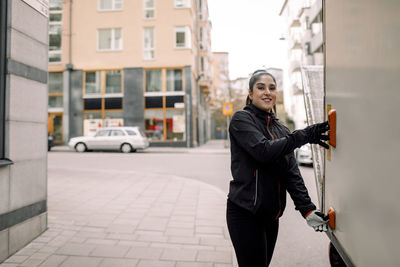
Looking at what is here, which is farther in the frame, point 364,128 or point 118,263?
point 118,263

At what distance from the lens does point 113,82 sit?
25.5m

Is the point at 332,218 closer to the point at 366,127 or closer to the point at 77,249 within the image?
the point at 366,127

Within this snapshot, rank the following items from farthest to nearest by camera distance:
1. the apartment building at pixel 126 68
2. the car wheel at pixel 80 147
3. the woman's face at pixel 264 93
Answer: the apartment building at pixel 126 68
the car wheel at pixel 80 147
the woman's face at pixel 264 93

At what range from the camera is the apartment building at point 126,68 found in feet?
81.4

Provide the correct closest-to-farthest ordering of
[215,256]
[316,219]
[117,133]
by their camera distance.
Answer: [316,219] → [215,256] → [117,133]

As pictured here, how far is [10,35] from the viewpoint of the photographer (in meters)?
3.55

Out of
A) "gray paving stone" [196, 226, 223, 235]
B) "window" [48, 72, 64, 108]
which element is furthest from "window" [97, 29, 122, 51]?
"gray paving stone" [196, 226, 223, 235]

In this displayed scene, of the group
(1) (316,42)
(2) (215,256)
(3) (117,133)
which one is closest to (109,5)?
(3) (117,133)

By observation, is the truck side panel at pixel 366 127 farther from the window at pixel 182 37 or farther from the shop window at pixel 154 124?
the window at pixel 182 37

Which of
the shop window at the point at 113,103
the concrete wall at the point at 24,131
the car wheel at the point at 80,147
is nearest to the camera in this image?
the concrete wall at the point at 24,131

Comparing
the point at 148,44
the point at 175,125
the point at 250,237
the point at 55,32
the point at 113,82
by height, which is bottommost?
the point at 250,237

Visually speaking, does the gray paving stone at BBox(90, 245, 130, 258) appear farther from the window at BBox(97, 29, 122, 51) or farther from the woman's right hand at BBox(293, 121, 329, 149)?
the window at BBox(97, 29, 122, 51)

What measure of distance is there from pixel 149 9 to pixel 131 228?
77.0 ft

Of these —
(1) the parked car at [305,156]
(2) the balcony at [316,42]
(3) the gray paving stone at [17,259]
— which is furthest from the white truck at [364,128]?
(2) the balcony at [316,42]
